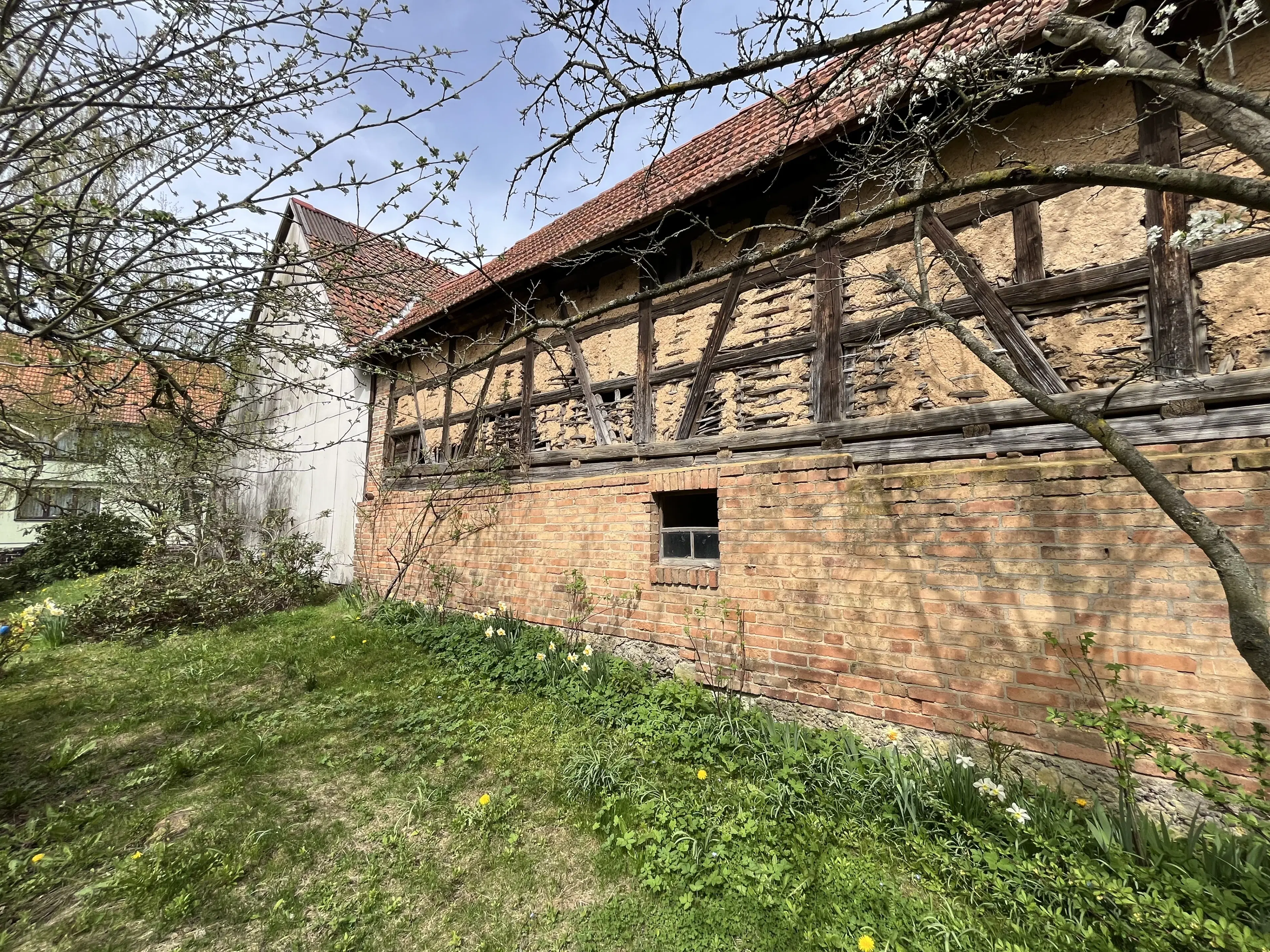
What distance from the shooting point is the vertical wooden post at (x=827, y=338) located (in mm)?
3676

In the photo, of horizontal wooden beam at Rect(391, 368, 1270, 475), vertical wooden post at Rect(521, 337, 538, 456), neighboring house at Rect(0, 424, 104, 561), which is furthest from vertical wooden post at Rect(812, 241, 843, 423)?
neighboring house at Rect(0, 424, 104, 561)

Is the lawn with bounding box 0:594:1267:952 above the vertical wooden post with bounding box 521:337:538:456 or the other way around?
the other way around

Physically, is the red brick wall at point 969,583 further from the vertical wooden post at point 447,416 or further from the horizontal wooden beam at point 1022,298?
the vertical wooden post at point 447,416

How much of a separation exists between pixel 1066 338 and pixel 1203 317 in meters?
0.54

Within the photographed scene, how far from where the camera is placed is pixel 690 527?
4484mm

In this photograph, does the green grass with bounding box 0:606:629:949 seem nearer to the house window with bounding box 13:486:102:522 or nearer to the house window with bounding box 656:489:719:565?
the house window with bounding box 656:489:719:565

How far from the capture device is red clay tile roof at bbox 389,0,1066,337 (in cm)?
314

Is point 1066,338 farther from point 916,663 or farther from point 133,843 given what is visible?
point 133,843

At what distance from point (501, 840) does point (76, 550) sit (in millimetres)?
14720

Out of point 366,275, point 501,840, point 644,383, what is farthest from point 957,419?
point 366,275

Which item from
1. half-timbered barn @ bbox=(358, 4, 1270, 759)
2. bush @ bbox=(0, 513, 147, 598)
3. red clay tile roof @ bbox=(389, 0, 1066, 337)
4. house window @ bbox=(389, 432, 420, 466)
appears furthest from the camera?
bush @ bbox=(0, 513, 147, 598)

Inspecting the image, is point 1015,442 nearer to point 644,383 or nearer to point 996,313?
point 996,313

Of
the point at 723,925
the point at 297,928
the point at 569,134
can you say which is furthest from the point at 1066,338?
the point at 297,928

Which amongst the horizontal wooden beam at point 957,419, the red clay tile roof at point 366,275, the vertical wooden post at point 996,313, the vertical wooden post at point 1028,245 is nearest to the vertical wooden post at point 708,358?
the horizontal wooden beam at point 957,419
